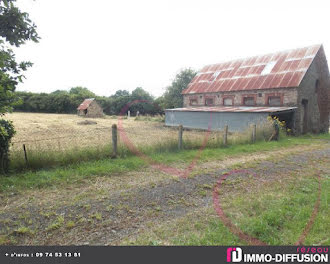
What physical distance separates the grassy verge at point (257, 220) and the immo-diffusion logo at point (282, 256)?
17 centimetres

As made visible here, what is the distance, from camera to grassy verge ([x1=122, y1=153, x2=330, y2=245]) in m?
3.01

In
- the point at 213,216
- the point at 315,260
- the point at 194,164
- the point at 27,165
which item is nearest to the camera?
the point at 315,260

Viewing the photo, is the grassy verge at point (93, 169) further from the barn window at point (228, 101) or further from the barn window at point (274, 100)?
the barn window at point (228, 101)

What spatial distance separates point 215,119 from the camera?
65.5 feet

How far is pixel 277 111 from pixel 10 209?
56.3 ft

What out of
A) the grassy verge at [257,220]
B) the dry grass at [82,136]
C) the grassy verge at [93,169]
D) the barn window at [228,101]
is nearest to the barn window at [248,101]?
the barn window at [228,101]

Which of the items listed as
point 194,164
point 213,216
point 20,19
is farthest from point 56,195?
point 194,164

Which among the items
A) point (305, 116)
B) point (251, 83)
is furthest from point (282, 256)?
point (305, 116)

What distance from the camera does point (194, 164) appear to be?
7.38m

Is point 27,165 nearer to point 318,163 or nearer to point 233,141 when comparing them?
point 233,141

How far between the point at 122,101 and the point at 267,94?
3258 cm

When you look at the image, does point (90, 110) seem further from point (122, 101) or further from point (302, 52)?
point (302, 52)

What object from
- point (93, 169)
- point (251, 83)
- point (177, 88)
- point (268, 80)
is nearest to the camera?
point (93, 169)

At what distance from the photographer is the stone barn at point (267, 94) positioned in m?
18.8
